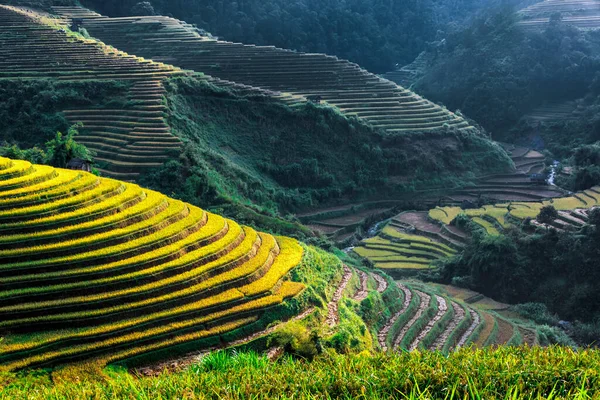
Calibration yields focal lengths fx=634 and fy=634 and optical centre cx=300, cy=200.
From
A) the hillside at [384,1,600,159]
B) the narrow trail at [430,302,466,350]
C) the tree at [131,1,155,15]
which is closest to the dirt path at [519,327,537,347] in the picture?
the narrow trail at [430,302,466,350]

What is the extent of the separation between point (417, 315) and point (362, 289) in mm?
1815

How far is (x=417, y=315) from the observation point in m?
18.8

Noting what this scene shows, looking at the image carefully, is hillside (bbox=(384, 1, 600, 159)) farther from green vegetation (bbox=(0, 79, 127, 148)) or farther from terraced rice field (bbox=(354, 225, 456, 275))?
green vegetation (bbox=(0, 79, 127, 148))

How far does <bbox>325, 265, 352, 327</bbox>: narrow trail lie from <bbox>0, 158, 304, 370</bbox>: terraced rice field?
1108 millimetres

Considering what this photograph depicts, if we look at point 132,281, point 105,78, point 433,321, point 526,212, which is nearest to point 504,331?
point 433,321

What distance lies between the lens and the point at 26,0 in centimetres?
5138

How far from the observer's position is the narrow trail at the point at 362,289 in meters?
17.9

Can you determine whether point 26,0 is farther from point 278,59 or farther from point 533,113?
point 533,113

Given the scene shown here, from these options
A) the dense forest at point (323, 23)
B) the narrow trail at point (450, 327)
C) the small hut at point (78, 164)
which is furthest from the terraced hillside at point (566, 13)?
the small hut at point (78, 164)

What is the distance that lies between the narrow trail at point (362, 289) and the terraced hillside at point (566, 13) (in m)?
45.7

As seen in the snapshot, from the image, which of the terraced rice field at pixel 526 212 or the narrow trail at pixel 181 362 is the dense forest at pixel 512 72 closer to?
the terraced rice field at pixel 526 212

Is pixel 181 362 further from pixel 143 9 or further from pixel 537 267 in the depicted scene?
pixel 143 9

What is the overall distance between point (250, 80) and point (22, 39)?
14.4 meters

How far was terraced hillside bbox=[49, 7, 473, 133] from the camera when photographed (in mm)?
41031
